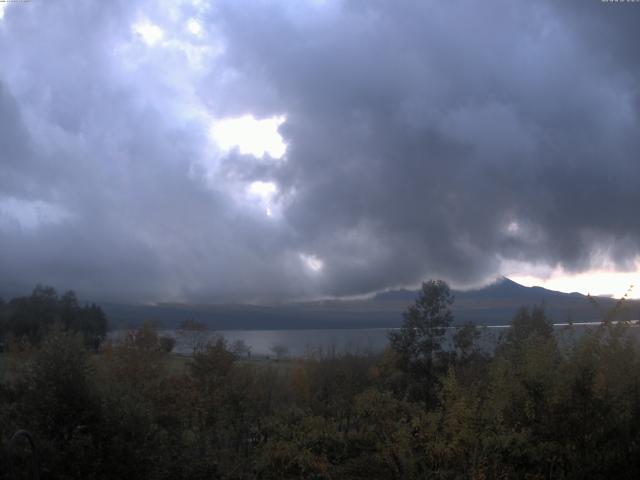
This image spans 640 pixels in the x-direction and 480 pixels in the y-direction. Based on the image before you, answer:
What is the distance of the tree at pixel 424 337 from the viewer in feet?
99.5

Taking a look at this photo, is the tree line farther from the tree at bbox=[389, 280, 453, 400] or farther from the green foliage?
the green foliage

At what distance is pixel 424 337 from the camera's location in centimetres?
3078

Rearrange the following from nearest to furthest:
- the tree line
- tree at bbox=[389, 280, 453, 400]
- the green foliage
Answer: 1. the tree line
2. tree at bbox=[389, 280, 453, 400]
3. the green foliage

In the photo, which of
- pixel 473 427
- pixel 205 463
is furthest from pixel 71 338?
pixel 473 427

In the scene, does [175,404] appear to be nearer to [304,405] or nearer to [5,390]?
[304,405]

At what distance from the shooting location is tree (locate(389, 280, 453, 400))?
30.3 m

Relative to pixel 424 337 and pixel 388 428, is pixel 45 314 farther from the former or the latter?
pixel 388 428

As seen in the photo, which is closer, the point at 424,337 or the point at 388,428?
the point at 388,428

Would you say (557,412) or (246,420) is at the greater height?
(557,412)

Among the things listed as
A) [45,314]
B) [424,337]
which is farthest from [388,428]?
[45,314]

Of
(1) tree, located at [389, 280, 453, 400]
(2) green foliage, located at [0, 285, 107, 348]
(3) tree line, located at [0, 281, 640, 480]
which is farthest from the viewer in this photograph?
(2) green foliage, located at [0, 285, 107, 348]

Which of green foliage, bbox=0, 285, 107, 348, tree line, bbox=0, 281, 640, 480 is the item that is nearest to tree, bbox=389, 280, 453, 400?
tree line, bbox=0, 281, 640, 480

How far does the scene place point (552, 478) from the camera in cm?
1184

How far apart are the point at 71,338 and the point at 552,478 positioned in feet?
32.6
